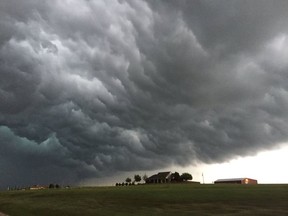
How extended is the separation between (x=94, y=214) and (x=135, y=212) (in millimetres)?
5555

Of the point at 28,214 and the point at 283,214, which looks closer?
the point at 283,214

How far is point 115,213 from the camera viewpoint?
5212 centimetres

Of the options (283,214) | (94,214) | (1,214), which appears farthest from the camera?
(1,214)

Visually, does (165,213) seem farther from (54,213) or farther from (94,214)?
(54,213)

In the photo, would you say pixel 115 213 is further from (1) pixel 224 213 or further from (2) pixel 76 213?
(1) pixel 224 213

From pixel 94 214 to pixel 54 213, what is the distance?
795 centimetres

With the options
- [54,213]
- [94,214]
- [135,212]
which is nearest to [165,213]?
[135,212]

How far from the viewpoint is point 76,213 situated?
54.0m

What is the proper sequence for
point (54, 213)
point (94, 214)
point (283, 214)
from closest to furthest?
point (283, 214) → point (94, 214) → point (54, 213)

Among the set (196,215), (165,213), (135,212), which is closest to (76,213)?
(135,212)

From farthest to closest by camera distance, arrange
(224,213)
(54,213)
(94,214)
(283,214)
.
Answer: (54,213)
(94,214)
(224,213)
(283,214)

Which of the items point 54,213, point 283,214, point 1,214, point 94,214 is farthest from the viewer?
point 1,214

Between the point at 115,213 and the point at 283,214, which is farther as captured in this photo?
the point at 115,213

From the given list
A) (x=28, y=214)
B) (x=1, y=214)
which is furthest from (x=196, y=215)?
(x=1, y=214)
